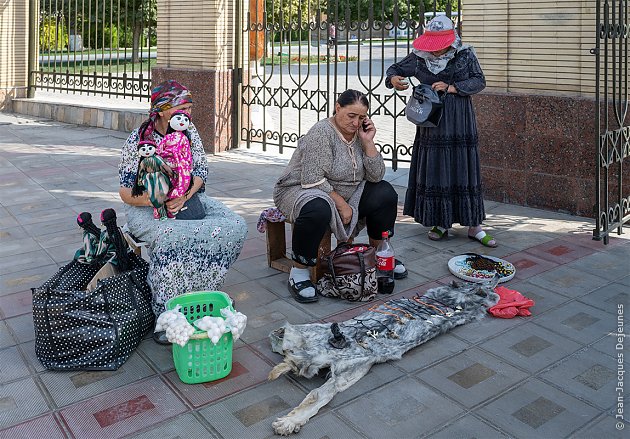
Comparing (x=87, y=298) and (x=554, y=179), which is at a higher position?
(x=554, y=179)

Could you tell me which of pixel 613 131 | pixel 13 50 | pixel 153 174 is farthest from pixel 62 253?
pixel 13 50

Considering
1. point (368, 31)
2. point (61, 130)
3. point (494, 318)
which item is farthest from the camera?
point (61, 130)

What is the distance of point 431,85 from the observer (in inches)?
205

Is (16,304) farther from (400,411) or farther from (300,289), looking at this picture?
(400,411)

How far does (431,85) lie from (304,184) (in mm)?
1543

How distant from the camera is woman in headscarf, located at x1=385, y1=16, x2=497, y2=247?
201 inches

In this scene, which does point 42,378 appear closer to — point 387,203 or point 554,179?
point 387,203

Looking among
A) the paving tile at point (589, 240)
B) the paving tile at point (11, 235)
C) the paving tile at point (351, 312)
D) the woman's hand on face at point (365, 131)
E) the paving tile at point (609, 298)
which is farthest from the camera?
the paving tile at point (11, 235)

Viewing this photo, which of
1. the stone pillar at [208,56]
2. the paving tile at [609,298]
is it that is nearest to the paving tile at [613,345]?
the paving tile at [609,298]

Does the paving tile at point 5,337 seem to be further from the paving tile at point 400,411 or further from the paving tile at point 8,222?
the paving tile at point 8,222

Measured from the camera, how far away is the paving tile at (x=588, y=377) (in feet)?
10.2

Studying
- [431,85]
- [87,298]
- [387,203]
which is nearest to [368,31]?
[431,85]

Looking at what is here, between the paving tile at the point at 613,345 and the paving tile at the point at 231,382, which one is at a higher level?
the paving tile at the point at 613,345

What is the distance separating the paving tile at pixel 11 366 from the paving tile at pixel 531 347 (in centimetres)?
232
